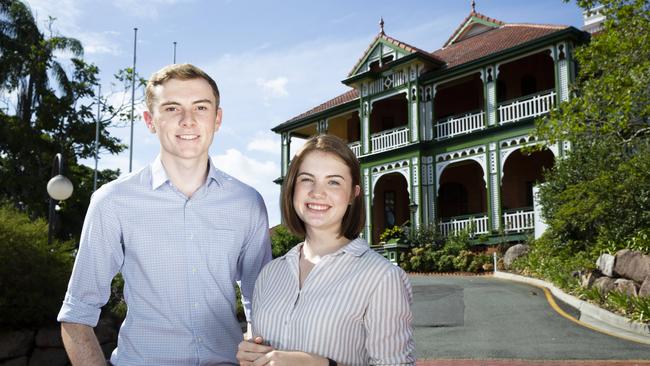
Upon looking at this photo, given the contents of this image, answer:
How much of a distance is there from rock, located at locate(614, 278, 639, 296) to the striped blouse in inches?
389

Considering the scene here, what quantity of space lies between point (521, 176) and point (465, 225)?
130 inches

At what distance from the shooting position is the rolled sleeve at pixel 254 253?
279cm

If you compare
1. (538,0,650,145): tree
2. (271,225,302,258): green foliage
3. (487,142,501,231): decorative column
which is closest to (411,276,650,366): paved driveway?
(538,0,650,145): tree

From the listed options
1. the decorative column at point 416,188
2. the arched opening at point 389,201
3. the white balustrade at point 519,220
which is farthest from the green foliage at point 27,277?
the arched opening at point 389,201

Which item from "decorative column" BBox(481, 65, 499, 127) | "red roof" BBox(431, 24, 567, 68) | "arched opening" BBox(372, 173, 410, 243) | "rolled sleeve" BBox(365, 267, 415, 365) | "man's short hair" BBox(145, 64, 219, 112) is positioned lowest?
"rolled sleeve" BBox(365, 267, 415, 365)

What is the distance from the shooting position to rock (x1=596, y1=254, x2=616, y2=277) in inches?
469

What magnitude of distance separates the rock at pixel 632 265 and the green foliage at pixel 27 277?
9754mm

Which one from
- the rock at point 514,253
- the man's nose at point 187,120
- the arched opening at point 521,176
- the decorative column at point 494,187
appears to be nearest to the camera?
the man's nose at point 187,120

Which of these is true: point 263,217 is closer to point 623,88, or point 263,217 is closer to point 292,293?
point 292,293

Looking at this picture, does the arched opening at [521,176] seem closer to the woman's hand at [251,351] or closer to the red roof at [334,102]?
the red roof at [334,102]

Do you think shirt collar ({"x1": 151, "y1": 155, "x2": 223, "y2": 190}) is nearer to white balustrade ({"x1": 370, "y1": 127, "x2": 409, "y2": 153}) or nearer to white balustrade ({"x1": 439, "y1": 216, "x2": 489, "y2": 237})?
white balustrade ({"x1": 439, "y1": 216, "x2": 489, "y2": 237})

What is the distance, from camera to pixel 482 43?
24422 millimetres

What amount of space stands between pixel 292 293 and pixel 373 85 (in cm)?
2380

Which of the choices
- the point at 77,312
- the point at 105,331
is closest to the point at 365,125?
the point at 105,331
